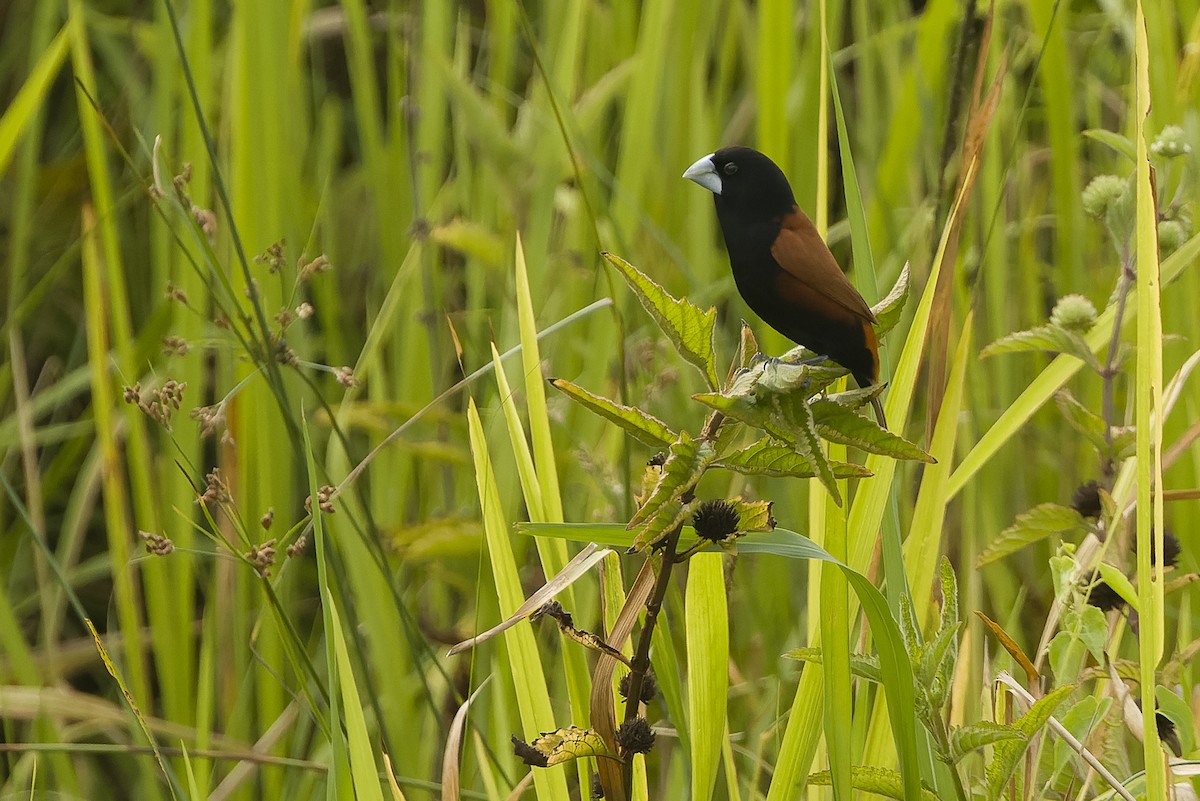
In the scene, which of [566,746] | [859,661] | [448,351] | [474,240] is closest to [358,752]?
[566,746]

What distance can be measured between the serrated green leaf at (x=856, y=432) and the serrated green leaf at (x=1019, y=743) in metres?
0.20

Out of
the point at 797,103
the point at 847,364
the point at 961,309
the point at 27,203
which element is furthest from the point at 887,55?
the point at 27,203

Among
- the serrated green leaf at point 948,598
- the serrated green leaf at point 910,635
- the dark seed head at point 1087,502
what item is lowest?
the dark seed head at point 1087,502

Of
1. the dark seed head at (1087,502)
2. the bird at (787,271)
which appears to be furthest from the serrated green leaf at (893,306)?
the dark seed head at (1087,502)

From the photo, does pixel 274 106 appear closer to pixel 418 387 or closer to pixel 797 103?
pixel 418 387

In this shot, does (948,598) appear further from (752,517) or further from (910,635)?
(752,517)

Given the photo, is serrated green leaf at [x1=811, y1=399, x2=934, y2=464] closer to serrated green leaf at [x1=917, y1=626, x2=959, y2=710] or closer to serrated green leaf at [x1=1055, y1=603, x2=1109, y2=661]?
serrated green leaf at [x1=917, y1=626, x2=959, y2=710]

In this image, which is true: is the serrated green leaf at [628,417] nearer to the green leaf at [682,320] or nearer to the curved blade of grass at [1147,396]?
the green leaf at [682,320]

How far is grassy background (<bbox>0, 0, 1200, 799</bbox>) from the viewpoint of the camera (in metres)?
1.58

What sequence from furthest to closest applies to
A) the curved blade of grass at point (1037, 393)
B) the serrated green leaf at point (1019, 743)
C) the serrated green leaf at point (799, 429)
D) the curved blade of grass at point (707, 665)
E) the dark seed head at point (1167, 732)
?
the curved blade of grass at point (1037, 393), the dark seed head at point (1167, 732), the curved blade of grass at point (707, 665), the serrated green leaf at point (1019, 743), the serrated green leaf at point (799, 429)

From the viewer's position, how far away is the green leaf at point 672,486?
2.27 ft

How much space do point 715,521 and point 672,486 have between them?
5 cm

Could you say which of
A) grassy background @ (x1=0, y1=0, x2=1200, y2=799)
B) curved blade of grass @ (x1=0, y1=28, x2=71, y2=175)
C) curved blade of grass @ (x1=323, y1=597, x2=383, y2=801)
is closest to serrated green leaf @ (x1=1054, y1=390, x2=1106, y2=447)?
grassy background @ (x1=0, y1=0, x2=1200, y2=799)

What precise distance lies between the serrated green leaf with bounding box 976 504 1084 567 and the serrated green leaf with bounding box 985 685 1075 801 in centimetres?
36
